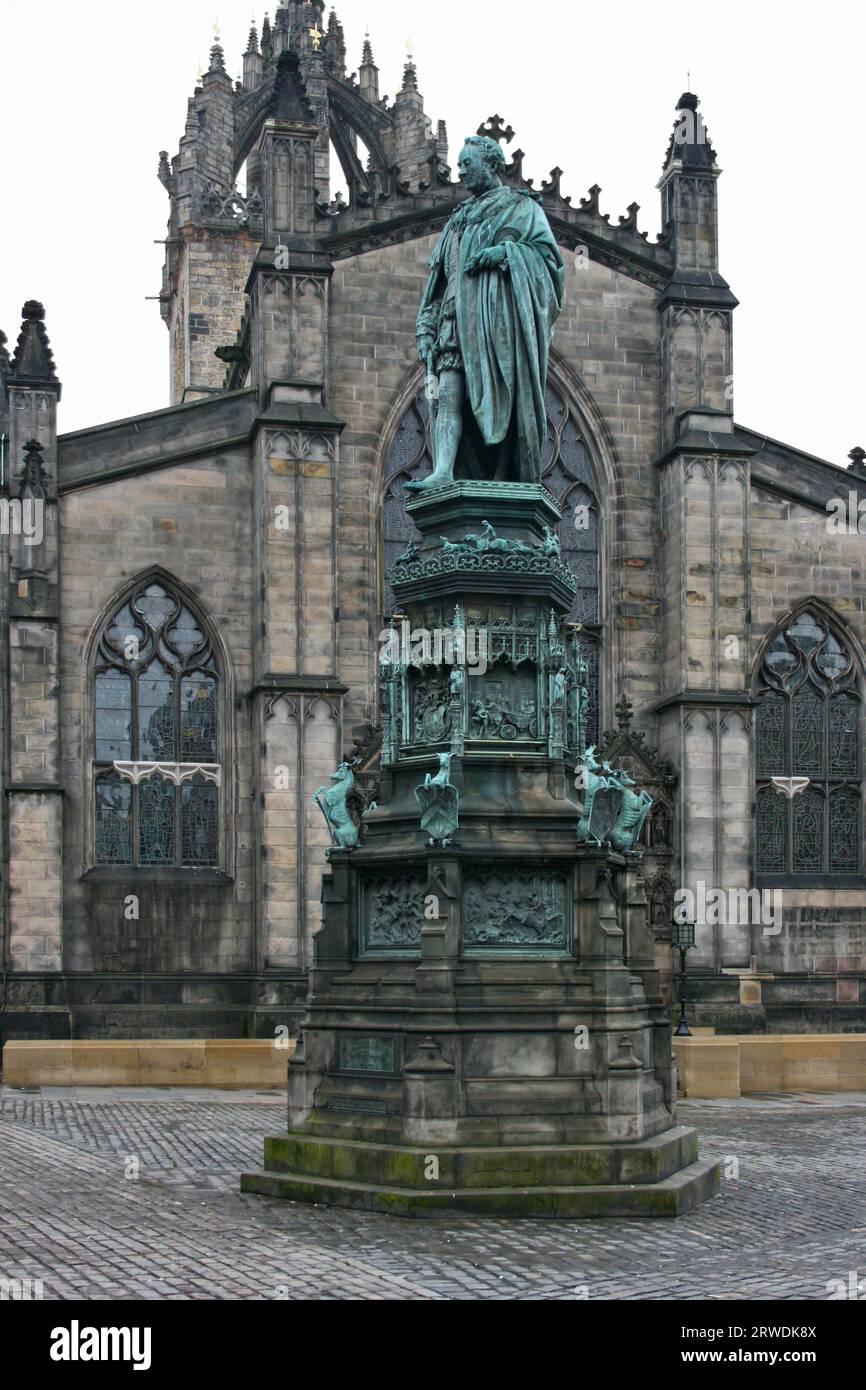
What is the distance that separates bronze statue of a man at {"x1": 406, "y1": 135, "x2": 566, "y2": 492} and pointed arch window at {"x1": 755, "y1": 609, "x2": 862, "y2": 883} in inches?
730

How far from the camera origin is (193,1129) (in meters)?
19.7

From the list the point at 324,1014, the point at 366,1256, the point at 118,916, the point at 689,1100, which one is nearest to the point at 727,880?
the point at 689,1100

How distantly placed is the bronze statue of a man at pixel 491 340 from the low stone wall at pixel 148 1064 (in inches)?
469

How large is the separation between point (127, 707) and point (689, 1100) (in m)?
11.7

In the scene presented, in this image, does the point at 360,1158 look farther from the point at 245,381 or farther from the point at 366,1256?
the point at 245,381

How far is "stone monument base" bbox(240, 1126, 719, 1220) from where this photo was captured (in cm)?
1244

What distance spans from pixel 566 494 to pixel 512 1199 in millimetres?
21519

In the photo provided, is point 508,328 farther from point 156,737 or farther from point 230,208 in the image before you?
point 230,208

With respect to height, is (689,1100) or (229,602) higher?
(229,602)

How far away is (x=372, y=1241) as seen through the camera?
11.7 m

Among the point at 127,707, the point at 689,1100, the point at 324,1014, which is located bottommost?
the point at 689,1100

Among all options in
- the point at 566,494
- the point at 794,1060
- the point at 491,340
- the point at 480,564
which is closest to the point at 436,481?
the point at 480,564

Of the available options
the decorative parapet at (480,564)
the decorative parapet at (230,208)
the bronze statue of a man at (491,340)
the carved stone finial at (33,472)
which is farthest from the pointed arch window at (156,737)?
the decorative parapet at (230,208)

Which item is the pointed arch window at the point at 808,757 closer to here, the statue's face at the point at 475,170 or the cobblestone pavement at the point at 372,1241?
the cobblestone pavement at the point at 372,1241
